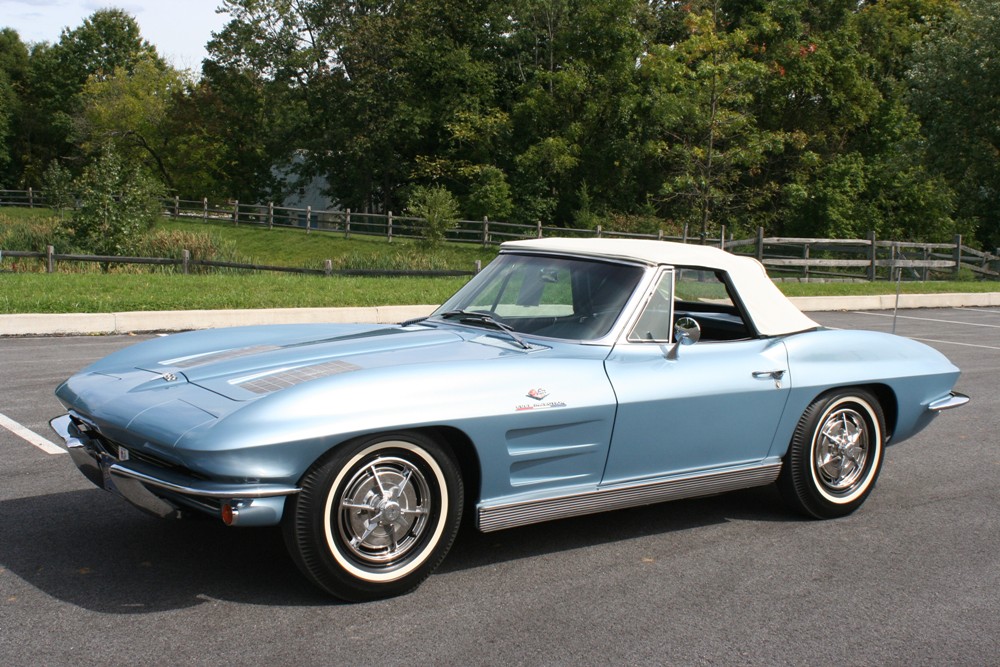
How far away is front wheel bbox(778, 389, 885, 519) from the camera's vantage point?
18.5 feet

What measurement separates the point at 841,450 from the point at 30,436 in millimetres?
5338

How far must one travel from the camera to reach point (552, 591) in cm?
454

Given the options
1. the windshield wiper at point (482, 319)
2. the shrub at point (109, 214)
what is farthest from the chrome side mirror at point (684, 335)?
the shrub at point (109, 214)

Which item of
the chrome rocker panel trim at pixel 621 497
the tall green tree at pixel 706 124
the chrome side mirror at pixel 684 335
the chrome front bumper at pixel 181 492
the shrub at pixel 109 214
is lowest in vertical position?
the chrome rocker panel trim at pixel 621 497

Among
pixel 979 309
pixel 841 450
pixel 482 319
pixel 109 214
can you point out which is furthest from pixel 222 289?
pixel 979 309

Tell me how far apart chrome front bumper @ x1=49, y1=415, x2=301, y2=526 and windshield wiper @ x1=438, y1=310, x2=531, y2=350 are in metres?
1.58

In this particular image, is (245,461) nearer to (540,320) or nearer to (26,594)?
(26,594)

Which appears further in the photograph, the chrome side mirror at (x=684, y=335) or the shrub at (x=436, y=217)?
the shrub at (x=436, y=217)

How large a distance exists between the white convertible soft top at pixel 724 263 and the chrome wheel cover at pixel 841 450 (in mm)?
571

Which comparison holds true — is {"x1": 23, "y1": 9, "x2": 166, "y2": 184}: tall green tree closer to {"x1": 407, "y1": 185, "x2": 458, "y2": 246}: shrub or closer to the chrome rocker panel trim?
{"x1": 407, "y1": 185, "x2": 458, "y2": 246}: shrub

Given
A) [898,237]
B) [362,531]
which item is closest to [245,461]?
[362,531]

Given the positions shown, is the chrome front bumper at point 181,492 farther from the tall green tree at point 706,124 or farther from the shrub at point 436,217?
the shrub at point 436,217

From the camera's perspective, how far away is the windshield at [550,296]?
5320mm

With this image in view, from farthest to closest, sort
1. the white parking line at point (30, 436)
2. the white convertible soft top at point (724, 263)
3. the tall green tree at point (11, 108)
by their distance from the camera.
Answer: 1. the tall green tree at point (11, 108)
2. the white parking line at point (30, 436)
3. the white convertible soft top at point (724, 263)
